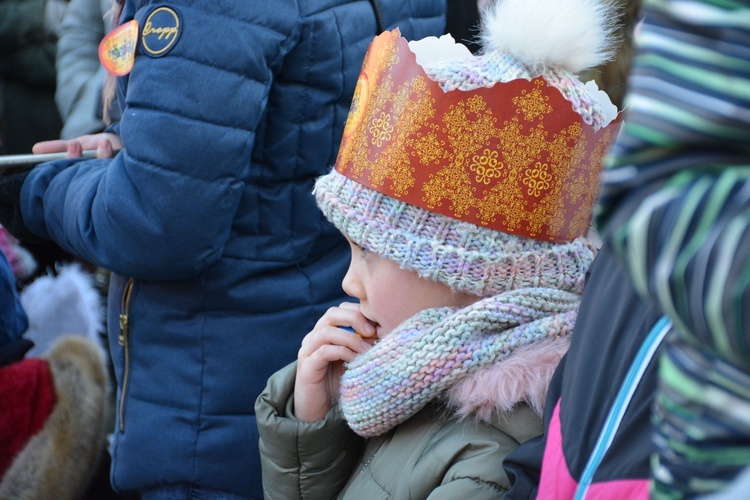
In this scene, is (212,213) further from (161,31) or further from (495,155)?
(495,155)

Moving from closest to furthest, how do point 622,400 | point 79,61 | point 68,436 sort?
point 622,400 → point 68,436 → point 79,61

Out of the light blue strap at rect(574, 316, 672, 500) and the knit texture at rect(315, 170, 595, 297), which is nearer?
the light blue strap at rect(574, 316, 672, 500)

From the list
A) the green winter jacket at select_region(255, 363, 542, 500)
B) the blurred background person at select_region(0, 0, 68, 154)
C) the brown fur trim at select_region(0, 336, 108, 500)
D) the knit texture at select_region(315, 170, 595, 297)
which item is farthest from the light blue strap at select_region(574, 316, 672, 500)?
the blurred background person at select_region(0, 0, 68, 154)

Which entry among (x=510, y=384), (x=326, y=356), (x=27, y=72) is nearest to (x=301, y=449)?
(x=326, y=356)

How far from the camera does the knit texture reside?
1244 mm

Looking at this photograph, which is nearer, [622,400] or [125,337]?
[622,400]

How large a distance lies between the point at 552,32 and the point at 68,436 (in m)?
1.45

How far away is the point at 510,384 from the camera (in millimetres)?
1150

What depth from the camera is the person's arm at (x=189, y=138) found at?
155 cm

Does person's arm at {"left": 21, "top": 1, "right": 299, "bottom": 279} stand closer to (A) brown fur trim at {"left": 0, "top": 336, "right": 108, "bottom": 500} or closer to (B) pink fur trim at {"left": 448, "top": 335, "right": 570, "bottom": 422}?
(A) brown fur trim at {"left": 0, "top": 336, "right": 108, "bottom": 500}

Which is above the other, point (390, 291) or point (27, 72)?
point (390, 291)

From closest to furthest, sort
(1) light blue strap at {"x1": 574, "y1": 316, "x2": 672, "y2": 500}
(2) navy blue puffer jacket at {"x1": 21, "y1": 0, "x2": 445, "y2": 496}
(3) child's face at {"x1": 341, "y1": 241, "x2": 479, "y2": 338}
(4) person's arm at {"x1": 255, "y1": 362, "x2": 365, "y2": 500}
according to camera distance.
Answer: (1) light blue strap at {"x1": 574, "y1": 316, "x2": 672, "y2": 500} → (3) child's face at {"x1": 341, "y1": 241, "x2": 479, "y2": 338} → (4) person's arm at {"x1": 255, "y1": 362, "x2": 365, "y2": 500} → (2) navy blue puffer jacket at {"x1": 21, "y1": 0, "x2": 445, "y2": 496}

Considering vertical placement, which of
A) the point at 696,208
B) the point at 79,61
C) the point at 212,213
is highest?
the point at 696,208

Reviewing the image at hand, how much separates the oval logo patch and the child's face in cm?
55
